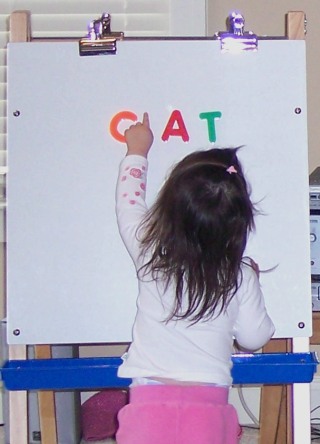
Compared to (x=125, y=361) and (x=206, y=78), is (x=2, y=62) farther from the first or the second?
(x=125, y=361)

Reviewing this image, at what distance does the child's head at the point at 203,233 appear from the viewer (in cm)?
134

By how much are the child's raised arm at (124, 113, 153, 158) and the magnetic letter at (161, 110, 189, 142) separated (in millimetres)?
30

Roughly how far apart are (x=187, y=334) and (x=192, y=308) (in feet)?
0.15

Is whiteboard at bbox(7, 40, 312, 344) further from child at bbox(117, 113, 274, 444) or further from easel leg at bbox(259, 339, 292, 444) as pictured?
easel leg at bbox(259, 339, 292, 444)

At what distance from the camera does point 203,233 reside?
4.44 ft

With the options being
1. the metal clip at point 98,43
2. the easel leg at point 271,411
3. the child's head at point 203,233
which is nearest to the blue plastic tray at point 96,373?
the child's head at point 203,233

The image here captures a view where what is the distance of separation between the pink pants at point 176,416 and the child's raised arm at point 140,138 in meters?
0.44

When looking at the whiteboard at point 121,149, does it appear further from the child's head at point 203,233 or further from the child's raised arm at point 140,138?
the child's head at point 203,233

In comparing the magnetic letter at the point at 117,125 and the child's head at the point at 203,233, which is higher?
the magnetic letter at the point at 117,125

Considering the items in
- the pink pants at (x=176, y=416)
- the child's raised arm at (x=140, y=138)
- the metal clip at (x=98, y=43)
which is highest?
the metal clip at (x=98, y=43)

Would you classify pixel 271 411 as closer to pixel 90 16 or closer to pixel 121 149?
pixel 121 149

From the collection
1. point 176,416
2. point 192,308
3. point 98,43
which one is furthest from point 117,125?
point 176,416

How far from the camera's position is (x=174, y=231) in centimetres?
136

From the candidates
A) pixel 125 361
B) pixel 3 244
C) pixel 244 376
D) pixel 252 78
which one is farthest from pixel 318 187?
pixel 3 244
